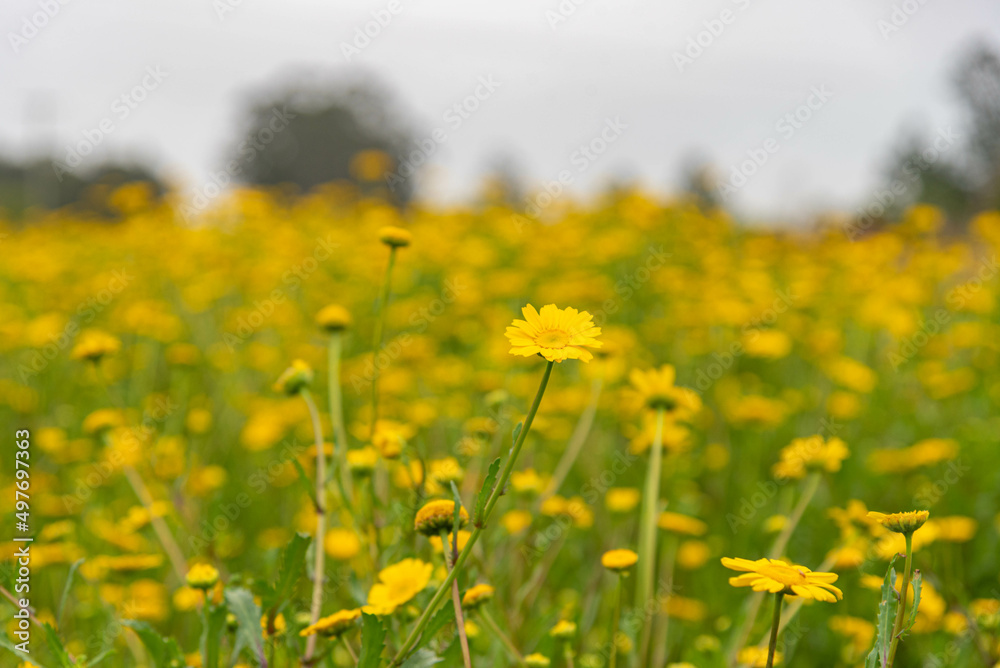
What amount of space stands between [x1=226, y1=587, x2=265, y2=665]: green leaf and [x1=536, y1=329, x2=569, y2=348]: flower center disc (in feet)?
1.69

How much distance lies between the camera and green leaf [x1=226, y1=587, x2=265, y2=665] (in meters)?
0.88

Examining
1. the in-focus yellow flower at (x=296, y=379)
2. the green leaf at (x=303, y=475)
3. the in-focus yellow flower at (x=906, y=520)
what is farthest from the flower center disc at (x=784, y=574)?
the in-focus yellow flower at (x=296, y=379)

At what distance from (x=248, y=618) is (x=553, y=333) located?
0.53 metres

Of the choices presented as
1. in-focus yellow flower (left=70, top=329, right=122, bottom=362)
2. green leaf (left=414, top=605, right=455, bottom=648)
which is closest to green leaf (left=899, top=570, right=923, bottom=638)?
green leaf (left=414, top=605, right=455, bottom=648)

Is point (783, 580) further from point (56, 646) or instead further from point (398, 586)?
point (56, 646)

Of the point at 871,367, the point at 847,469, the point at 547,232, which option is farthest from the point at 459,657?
the point at 547,232

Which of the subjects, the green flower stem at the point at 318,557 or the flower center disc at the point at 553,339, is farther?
the green flower stem at the point at 318,557

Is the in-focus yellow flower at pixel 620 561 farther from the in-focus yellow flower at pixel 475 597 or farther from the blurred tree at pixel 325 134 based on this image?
the blurred tree at pixel 325 134

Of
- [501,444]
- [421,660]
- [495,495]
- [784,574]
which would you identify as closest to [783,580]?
[784,574]

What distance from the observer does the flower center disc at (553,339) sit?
2.36 feet

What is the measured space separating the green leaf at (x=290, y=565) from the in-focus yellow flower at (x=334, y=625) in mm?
57

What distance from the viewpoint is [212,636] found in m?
0.89

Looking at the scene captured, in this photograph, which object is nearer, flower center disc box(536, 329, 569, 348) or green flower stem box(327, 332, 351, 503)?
flower center disc box(536, 329, 569, 348)

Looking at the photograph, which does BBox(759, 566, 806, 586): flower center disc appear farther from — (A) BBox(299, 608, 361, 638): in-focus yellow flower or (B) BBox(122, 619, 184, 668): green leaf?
(B) BBox(122, 619, 184, 668): green leaf
